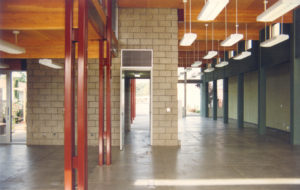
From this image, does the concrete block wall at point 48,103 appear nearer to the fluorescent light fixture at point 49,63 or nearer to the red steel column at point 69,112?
the fluorescent light fixture at point 49,63

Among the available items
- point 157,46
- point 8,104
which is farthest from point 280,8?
point 8,104

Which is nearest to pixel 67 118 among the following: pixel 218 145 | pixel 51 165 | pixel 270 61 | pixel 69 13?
pixel 69 13

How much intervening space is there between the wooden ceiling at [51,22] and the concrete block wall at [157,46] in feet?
1.04

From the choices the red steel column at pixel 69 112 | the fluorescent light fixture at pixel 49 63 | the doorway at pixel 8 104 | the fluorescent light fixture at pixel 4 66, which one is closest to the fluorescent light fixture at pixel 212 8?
the red steel column at pixel 69 112

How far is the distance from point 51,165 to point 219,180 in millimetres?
3449

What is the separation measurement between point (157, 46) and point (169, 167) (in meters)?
3.77

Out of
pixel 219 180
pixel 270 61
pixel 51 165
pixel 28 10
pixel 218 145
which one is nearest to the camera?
pixel 28 10

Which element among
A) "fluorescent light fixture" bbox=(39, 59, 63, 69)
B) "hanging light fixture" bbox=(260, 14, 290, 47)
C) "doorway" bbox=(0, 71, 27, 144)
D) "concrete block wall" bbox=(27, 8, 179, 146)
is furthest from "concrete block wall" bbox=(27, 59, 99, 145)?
"hanging light fixture" bbox=(260, 14, 290, 47)

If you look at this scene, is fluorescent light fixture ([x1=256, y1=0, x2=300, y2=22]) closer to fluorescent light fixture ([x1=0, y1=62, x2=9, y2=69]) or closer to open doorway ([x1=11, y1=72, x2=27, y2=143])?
fluorescent light fixture ([x1=0, y1=62, x2=9, y2=69])

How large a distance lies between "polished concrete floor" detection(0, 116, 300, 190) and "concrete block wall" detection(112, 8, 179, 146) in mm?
1312

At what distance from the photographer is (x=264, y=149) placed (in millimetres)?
6414

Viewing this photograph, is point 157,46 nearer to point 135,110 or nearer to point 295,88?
point 295,88

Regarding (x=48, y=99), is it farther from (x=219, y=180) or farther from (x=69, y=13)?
(x=219, y=180)

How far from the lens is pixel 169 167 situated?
4727 mm
